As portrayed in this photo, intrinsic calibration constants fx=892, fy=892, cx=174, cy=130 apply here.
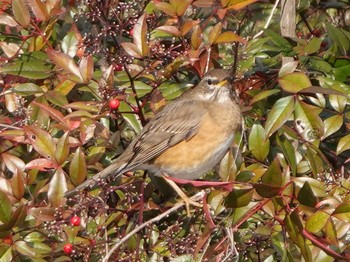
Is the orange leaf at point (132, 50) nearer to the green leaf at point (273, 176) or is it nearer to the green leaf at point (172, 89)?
the green leaf at point (172, 89)

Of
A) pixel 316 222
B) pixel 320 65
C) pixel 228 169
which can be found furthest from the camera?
pixel 320 65

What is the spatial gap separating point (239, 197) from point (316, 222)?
0.94 ft

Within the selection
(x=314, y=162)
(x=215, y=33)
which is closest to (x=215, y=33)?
(x=215, y=33)

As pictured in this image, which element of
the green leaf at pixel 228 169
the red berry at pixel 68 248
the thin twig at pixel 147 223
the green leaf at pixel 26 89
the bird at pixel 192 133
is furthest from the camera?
the bird at pixel 192 133

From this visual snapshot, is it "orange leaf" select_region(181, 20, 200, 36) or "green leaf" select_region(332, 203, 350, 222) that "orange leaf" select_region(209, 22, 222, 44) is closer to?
"orange leaf" select_region(181, 20, 200, 36)

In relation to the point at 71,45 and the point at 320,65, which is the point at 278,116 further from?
the point at 71,45

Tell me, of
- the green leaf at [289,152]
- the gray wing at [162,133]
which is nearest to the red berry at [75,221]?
the gray wing at [162,133]

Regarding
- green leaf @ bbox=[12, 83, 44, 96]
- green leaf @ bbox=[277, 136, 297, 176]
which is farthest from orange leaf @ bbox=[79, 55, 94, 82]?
green leaf @ bbox=[277, 136, 297, 176]

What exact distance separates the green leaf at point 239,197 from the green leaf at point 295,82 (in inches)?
23.5

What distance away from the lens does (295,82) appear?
3598 mm

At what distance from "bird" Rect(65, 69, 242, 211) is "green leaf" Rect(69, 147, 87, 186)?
49cm

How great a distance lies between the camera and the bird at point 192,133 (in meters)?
4.24

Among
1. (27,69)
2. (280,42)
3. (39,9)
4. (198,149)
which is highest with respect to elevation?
(39,9)

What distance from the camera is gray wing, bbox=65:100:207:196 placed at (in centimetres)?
409
